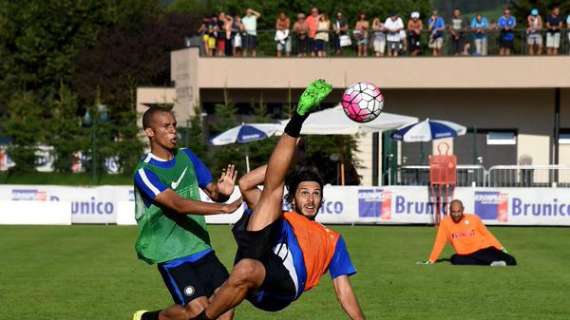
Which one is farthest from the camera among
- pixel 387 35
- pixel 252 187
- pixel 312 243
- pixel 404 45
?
pixel 404 45

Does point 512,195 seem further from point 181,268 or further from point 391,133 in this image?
point 181,268

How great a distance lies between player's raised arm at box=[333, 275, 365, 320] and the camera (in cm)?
847

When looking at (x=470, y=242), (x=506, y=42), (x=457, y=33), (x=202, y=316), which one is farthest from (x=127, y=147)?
(x=202, y=316)

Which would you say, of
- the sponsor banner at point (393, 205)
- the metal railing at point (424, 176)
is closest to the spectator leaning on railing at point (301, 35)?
the metal railing at point (424, 176)

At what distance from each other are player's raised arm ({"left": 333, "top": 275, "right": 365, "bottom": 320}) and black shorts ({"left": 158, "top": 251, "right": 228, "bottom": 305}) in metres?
0.94

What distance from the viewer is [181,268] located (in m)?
9.02

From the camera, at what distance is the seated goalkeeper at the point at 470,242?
18.9 m

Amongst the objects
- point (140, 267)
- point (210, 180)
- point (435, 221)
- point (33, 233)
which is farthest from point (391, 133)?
point (210, 180)

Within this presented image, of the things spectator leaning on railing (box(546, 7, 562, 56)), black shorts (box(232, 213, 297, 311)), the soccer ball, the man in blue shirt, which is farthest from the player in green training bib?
spectator leaning on railing (box(546, 7, 562, 56))

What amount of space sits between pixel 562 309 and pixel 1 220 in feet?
67.7

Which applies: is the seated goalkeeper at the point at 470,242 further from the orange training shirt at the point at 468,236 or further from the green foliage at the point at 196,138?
the green foliage at the point at 196,138

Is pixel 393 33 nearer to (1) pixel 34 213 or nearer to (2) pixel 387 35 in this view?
(2) pixel 387 35

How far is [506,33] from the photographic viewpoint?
41.2m

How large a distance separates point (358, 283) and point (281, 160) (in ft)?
27.7
